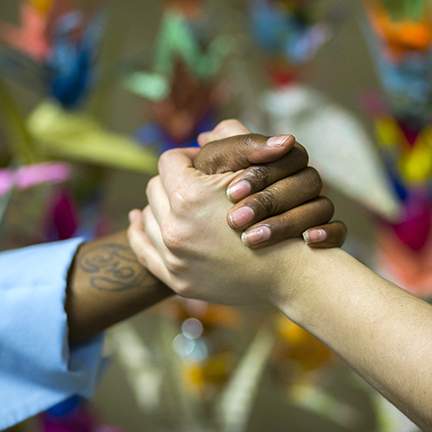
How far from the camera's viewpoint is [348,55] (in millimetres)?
993

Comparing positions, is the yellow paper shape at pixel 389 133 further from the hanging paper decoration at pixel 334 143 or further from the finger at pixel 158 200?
the finger at pixel 158 200

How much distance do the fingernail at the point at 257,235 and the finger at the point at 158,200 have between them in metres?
0.08

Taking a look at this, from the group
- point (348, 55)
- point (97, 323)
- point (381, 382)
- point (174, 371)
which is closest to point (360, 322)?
point (381, 382)

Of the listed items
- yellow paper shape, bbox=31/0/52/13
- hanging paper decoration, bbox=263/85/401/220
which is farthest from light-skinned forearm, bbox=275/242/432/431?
yellow paper shape, bbox=31/0/52/13

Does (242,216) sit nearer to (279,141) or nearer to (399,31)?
(279,141)

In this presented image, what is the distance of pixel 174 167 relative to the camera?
394 millimetres

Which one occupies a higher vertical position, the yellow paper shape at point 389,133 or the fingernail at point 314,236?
the fingernail at point 314,236

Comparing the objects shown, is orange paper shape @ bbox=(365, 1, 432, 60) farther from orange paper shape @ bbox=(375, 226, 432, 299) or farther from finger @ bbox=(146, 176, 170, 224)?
finger @ bbox=(146, 176, 170, 224)

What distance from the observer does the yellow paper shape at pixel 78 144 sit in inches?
30.0

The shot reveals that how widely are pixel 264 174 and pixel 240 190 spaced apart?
0.03 meters

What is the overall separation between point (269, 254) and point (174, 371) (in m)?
0.66

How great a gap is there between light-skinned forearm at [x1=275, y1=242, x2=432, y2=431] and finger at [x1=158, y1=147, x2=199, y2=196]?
0.12 metres

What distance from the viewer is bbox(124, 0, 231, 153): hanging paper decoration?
2.71 feet

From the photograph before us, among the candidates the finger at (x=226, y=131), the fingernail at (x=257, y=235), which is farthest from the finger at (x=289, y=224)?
the finger at (x=226, y=131)
